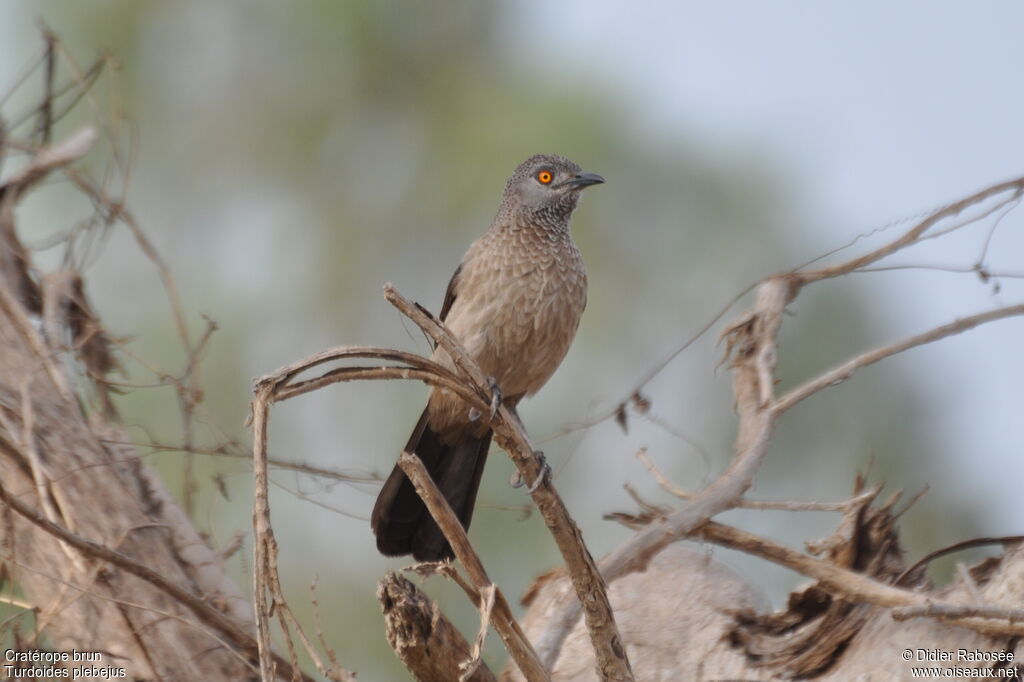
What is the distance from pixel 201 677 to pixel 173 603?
0.82 ft

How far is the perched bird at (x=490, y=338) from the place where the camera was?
4383 mm

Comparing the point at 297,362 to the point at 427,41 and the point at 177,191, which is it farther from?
the point at 427,41

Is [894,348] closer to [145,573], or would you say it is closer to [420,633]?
[420,633]

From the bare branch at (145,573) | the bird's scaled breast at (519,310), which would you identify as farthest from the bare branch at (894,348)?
the bare branch at (145,573)

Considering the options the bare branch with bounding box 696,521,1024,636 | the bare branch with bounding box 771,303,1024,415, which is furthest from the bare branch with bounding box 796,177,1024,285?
the bare branch with bounding box 696,521,1024,636

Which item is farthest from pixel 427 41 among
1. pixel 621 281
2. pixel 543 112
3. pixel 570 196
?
pixel 570 196

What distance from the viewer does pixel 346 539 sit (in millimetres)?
9547

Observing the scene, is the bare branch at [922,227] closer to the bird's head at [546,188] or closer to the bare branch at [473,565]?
the bird's head at [546,188]

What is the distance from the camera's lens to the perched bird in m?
4.38

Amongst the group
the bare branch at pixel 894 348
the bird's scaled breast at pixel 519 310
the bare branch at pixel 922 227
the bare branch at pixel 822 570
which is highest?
the bird's scaled breast at pixel 519 310

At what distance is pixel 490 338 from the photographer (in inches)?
174

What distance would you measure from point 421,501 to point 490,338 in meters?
0.62

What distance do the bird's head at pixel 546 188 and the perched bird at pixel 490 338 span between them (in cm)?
1

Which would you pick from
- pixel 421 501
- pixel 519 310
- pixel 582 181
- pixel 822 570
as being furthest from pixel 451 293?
pixel 822 570
